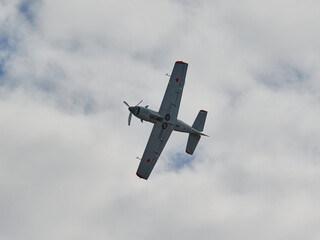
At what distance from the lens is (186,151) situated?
2970 inches

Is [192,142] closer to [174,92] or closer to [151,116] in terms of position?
[151,116]

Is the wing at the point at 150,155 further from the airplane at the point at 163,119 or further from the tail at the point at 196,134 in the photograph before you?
the tail at the point at 196,134

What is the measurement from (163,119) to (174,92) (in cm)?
400

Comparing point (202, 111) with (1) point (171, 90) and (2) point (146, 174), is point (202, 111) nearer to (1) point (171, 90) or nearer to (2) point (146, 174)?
(1) point (171, 90)

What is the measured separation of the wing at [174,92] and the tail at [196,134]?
5115mm

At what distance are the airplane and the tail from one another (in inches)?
25.9

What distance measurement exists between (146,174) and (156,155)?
9.85 ft

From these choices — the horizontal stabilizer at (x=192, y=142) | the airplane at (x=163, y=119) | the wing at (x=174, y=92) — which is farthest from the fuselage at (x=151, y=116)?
the horizontal stabilizer at (x=192, y=142)

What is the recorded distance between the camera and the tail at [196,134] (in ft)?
246

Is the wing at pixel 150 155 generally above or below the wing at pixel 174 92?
below

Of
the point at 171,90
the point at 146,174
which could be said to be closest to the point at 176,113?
the point at 171,90

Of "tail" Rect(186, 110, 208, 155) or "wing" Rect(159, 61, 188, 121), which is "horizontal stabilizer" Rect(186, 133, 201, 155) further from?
"wing" Rect(159, 61, 188, 121)

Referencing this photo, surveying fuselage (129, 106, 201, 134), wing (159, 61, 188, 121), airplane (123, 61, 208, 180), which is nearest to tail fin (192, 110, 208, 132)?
airplane (123, 61, 208, 180)

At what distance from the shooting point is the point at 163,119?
71.4 metres
